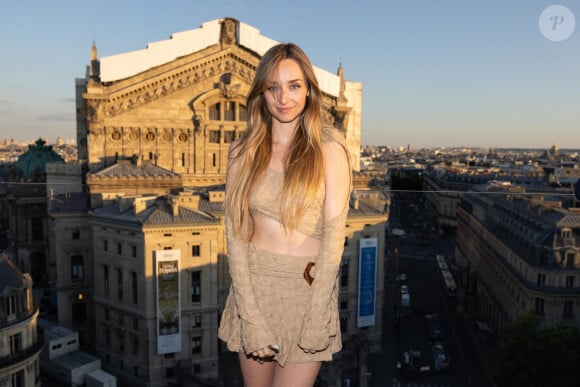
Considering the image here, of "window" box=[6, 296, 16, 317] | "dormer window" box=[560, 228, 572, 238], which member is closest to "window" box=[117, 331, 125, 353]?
"window" box=[6, 296, 16, 317]

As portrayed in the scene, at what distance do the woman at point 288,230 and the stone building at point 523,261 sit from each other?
98.7ft

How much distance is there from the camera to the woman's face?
5.89m

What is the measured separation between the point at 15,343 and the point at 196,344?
11577 millimetres

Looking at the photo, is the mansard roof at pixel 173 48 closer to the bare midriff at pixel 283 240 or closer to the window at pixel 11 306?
the window at pixel 11 306

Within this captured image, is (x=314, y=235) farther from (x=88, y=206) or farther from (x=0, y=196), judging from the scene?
(x=0, y=196)

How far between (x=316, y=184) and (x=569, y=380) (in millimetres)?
34293

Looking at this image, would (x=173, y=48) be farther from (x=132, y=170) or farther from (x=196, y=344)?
(x=196, y=344)

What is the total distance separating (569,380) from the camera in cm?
3362

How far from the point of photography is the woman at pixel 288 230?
565 centimetres

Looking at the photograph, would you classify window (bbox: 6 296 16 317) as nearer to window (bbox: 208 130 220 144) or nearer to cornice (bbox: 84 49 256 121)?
cornice (bbox: 84 49 256 121)

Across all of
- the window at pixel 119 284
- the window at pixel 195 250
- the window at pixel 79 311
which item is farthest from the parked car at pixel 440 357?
the window at pixel 79 311

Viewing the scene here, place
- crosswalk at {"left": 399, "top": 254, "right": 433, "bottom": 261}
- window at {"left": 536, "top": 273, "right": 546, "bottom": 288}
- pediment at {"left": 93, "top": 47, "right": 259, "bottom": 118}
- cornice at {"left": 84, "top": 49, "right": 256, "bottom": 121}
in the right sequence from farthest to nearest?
crosswalk at {"left": 399, "top": 254, "right": 433, "bottom": 261} → pediment at {"left": 93, "top": 47, "right": 259, "bottom": 118} → cornice at {"left": 84, "top": 49, "right": 256, "bottom": 121} → window at {"left": 536, "top": 273, "right": 546, "bottom": 288}

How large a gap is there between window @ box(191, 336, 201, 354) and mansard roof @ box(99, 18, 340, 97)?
24431mm

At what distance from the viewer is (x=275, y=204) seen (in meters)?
5.75
